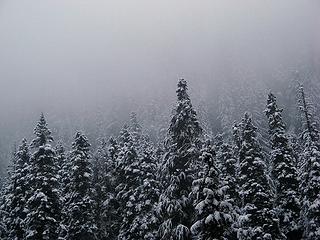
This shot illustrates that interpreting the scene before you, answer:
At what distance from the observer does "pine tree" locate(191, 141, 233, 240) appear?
25672 mm

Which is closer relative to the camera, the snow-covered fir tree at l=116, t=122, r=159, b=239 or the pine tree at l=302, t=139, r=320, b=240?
the pine tree at l=302, t=139, r=320, b=240

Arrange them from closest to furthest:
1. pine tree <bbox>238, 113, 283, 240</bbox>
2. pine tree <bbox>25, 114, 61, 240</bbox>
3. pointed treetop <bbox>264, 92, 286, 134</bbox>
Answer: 1. pine tree <bbox>238, 113, 283, 240</bbox>
2. pine tree <bbox>25, 114, 61, 240</bbox>
3. pointed treetop <bbox>264, 92, 286, 134</bbox>

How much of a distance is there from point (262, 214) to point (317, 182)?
5.25 metres

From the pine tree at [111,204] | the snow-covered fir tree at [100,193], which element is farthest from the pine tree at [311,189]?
the snow-covered fir tree at [100,193]

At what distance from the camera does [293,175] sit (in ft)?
130

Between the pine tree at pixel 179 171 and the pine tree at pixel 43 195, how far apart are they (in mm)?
10880

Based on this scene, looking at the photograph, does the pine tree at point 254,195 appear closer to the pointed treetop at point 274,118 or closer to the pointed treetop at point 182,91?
the pointed treetop at point 274,118

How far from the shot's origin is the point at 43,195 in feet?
119

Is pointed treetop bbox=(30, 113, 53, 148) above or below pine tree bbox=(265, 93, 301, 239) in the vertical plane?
above

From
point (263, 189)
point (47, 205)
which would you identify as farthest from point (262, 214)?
point (47, 205)

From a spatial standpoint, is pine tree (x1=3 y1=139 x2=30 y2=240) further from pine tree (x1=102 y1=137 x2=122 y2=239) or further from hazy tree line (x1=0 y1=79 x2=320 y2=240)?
pine tree (x1=102 y1=137 x2=122 y2=239)

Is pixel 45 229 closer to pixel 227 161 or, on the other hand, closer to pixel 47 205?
pixel 47 205

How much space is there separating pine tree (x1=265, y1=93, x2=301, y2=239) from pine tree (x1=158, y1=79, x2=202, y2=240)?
11932mm

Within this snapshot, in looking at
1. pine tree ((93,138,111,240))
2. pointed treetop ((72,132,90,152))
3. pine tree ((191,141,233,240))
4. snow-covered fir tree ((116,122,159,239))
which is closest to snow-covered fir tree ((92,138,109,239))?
pine tree ((93,138,111,240))
